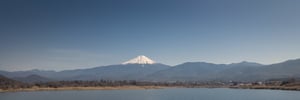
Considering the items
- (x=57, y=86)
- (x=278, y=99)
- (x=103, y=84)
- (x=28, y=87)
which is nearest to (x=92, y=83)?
(x=103, y=84)

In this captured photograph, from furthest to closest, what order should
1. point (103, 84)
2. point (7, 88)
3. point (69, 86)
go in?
point (103, 84) → point (69, 86) → point (7, 88)

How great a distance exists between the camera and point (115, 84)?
536 ft

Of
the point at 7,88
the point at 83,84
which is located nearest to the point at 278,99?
the point at 7,88

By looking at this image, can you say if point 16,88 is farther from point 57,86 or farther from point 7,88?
point 57,86

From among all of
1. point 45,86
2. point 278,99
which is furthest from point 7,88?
point 278,99

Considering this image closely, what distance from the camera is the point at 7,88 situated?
411 feet

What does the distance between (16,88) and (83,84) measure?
101 feet

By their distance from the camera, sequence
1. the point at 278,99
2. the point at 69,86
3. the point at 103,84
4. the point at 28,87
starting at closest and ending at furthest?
the point at 278,99 < the point at 28,87 < the point at 69,86 < the point at 103,84

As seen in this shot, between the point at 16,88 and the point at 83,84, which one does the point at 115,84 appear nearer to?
the point at 83,84

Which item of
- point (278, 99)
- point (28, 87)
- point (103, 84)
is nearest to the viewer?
point (278, 99)

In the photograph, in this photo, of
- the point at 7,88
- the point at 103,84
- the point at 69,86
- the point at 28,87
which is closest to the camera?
the point at 7,88

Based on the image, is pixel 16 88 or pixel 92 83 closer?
pixel 16 88

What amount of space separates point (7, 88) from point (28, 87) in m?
11.6

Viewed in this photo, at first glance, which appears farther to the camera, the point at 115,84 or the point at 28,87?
the point at 115,84
